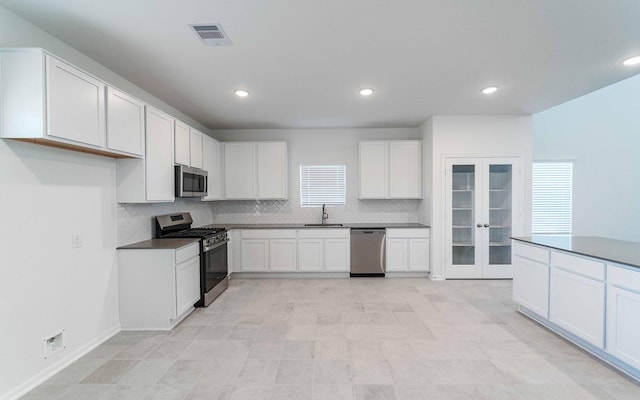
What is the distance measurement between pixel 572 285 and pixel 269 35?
11.0 feet

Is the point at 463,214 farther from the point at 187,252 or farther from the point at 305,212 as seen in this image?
the point at 187,252

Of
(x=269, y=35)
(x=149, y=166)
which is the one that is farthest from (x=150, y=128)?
(x=269, y=35)

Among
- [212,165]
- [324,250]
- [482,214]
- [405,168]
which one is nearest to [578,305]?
[482,214]

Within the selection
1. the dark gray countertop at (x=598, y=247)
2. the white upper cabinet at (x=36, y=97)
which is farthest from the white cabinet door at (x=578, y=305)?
the white upper cabinet at (x=36, y=97)

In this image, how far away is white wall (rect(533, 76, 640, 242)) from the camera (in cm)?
542

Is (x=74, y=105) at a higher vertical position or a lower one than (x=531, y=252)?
higher

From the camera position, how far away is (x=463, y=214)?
4785 mm

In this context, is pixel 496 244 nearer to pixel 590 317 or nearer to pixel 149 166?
pixel 590 317

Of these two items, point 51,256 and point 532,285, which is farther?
point 532,285

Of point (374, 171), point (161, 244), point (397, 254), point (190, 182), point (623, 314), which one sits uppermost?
point (374, 171)

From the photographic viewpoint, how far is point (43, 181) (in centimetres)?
218

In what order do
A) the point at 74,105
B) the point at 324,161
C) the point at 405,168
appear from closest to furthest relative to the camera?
the point at 74,105 < the point at 405,168 < the point at 324,161

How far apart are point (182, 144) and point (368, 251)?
3239 millimetres

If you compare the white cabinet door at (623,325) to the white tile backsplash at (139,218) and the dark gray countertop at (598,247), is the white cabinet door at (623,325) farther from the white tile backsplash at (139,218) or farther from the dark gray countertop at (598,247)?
the white tile backsplash at (139,218)
